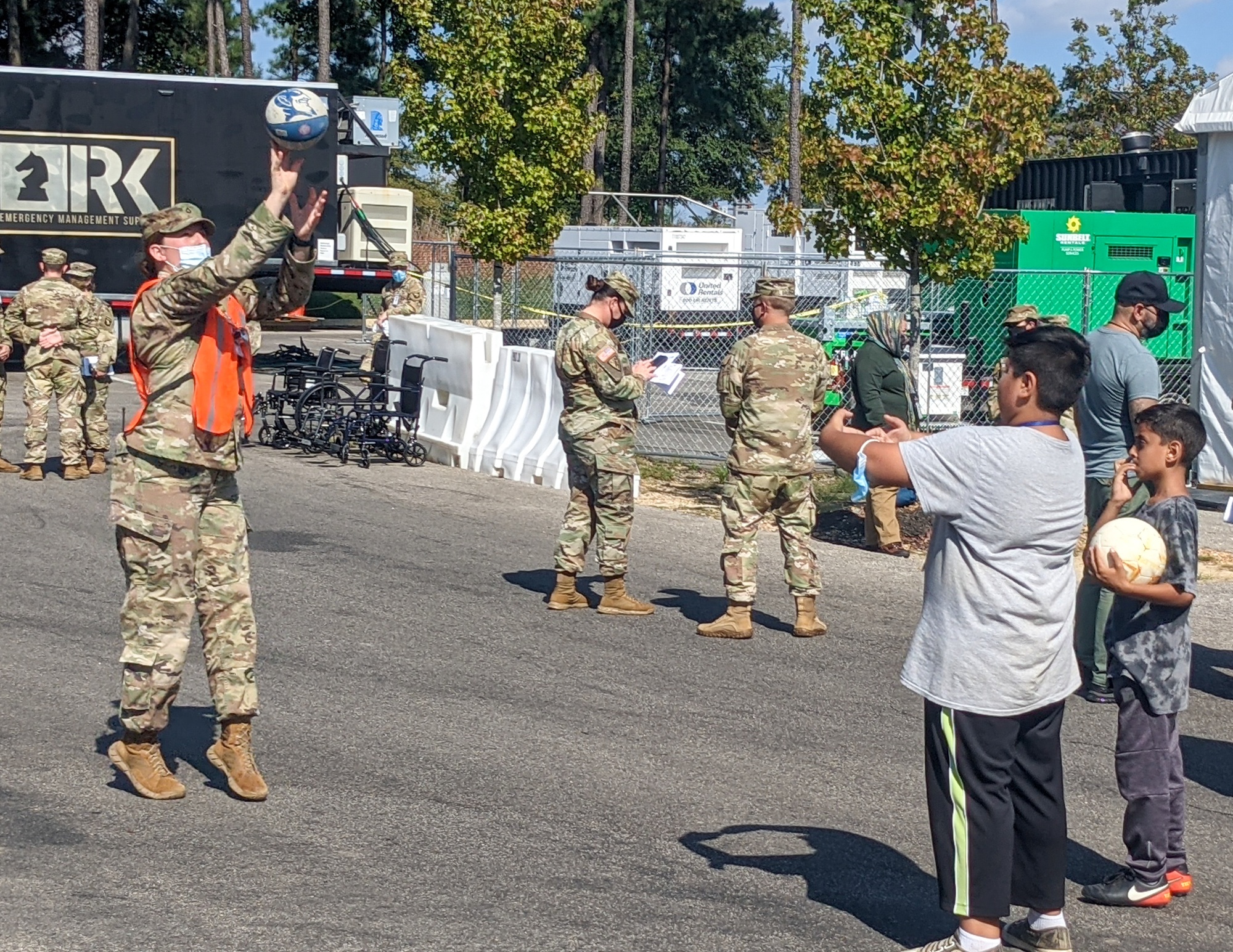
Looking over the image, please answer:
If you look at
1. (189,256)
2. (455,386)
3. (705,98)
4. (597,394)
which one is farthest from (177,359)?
(705,98)

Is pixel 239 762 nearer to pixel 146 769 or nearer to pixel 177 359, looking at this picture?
pixel 146 769

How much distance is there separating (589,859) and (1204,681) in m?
4.27

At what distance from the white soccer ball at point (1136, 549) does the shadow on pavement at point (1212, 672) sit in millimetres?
3199

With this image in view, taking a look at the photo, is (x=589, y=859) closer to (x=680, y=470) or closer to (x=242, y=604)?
(x=242, y=604)

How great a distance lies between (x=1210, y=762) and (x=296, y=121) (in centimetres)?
459

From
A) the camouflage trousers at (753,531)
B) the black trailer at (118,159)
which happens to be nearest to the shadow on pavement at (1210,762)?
the camouflage trousers at (753,531)

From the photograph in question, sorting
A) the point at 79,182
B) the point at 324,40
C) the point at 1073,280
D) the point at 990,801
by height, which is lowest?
the point at 990,801

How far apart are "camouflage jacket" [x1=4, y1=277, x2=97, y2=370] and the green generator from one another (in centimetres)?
1003

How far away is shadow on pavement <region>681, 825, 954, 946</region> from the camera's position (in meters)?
4.88

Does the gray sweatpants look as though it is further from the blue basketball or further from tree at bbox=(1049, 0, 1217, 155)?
tree at bbox=(1049, 0, 1217, 155)

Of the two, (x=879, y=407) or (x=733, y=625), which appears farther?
(x=879, y=407)

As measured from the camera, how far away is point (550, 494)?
543 inches

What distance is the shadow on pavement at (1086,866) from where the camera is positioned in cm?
538

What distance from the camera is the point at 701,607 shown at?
31.5 feet
